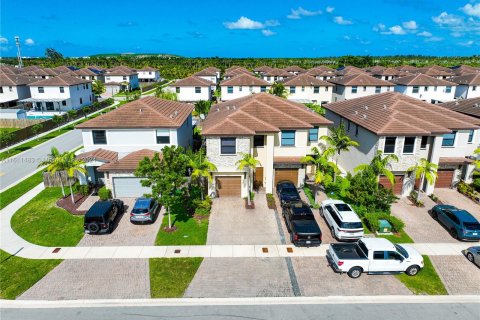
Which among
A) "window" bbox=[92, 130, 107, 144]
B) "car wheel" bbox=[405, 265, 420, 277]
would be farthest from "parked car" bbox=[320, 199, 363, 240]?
"window" bbox=[92, 130, 107, 144]

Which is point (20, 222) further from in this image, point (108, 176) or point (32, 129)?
point (32, 129)

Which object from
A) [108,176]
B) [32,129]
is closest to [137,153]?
[108,176]

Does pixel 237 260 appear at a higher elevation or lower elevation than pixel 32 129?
lower

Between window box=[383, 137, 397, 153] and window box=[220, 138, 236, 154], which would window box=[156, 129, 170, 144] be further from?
window box=[383, 137, 397, 153]

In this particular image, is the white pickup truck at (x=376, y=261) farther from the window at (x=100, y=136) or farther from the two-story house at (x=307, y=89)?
the two-story house at (x=307, y=89)

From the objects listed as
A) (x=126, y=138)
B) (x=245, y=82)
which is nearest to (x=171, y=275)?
(x=126, y=138)

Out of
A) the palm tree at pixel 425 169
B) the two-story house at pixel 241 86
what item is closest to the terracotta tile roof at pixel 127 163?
the palm tree at pixel 425 169
